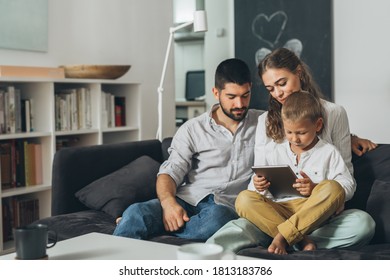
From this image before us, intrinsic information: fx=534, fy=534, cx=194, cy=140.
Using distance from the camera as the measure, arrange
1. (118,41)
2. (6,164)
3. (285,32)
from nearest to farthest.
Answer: (6,164)
(118,41)
(285,32)

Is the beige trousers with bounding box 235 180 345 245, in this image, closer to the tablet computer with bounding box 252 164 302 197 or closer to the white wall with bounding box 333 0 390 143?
the tablet computer with bounding box 252 164 302 197

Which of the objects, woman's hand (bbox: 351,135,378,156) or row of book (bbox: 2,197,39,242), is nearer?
woman's hand (bbox: 351,135,378,156)

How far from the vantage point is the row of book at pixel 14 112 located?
10.5ft

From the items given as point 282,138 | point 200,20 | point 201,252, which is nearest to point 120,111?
point 200,20

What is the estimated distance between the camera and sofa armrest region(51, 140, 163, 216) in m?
2.59

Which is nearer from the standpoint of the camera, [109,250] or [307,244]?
[109,250]

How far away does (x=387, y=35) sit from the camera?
13.5 ft

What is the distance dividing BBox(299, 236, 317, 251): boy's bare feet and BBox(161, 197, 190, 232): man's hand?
490 millimetres

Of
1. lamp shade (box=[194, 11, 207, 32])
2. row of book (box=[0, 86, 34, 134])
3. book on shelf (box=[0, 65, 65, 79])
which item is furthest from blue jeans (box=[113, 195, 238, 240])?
lamp shade (box=[194, 11, 207, 32])

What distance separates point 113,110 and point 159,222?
1.89 metres

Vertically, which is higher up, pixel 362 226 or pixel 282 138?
pixel 282 138

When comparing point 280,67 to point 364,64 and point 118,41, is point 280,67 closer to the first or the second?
point 364,64

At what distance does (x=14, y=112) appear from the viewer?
3270mm
